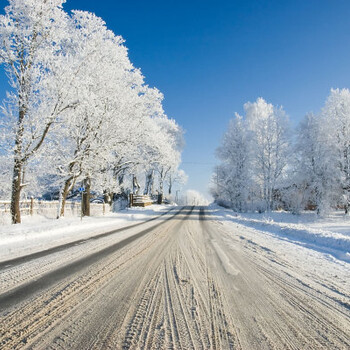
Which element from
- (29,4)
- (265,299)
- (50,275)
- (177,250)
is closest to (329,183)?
(177,250)

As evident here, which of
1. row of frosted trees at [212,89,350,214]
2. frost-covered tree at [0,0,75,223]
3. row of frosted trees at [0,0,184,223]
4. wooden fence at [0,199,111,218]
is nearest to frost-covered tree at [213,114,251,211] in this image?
row of frosted trees at [212,89,350,214]

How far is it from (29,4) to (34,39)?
4.74 ft

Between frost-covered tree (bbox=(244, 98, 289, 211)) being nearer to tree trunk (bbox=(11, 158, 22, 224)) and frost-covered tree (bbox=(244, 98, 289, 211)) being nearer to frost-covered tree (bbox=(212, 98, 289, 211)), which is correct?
frost-covered tree (bbox=(212, 98, 289, 211))

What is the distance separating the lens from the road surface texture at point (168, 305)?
205 centimetres

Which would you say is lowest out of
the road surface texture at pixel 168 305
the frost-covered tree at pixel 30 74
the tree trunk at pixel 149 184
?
the road surface texture at pixel 168 305

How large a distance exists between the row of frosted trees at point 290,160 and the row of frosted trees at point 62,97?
1282cm

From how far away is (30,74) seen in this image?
1159 cm

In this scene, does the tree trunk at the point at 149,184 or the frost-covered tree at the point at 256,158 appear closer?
the frost-covered tree at the point at 256,158

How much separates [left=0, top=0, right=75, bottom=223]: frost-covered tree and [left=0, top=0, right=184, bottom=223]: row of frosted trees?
0.04 m

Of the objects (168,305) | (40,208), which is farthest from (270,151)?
(168,305)

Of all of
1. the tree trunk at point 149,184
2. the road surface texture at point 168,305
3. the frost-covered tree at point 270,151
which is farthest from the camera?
the tree trunk at point 149,184

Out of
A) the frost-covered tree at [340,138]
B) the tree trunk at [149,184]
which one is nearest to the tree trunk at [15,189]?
the frost-covered tree at [340,138]

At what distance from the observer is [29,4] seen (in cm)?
1097

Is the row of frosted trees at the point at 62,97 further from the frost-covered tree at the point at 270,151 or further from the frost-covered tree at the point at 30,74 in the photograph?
the frost-covered tree at the point at 270,151
